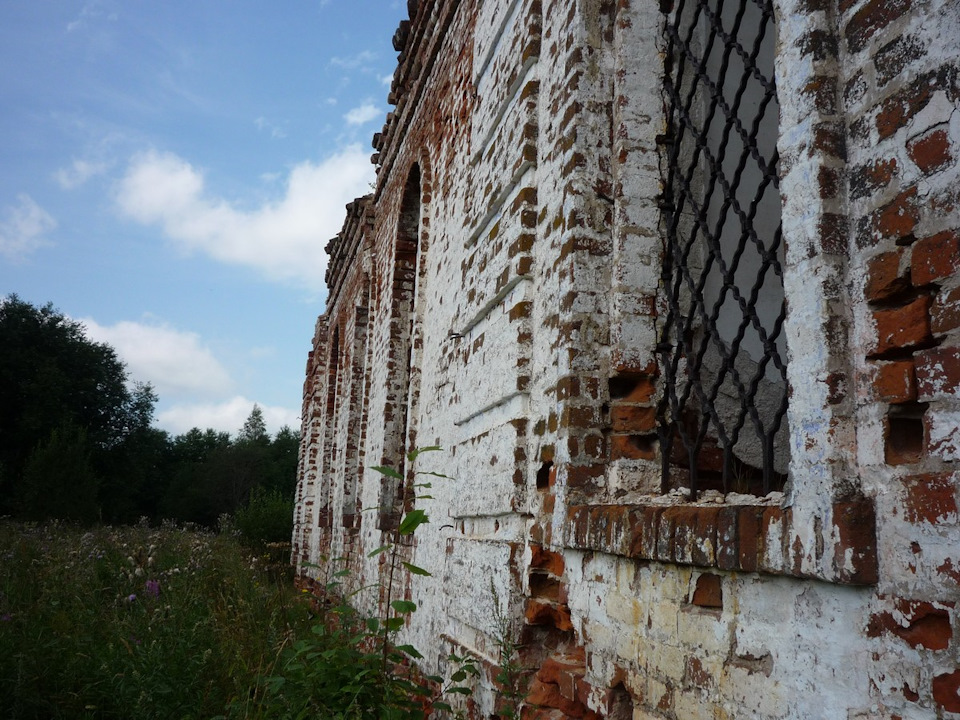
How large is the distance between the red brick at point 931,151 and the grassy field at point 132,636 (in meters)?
3.70

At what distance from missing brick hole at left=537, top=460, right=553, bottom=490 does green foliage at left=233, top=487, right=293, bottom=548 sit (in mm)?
16776

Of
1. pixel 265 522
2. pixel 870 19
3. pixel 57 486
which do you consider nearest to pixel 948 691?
pixel 870 19

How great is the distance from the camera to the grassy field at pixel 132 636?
421 cm

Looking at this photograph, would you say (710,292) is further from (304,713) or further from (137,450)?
(137,450)

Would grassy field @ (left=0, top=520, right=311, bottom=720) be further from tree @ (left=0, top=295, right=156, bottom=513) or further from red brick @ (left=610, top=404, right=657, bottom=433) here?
tree @ (left=0, top=295, right=156, bottom=513)

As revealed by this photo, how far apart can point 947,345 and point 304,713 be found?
9.77ft

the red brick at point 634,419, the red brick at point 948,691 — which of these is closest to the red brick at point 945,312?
the red brick at point 948,691

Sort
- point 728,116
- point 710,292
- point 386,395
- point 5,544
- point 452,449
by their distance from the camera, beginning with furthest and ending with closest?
point 5,544 < point 386,395 < point 452,449 < point 710,292 < point 728,116

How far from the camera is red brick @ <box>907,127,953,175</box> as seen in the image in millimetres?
1556

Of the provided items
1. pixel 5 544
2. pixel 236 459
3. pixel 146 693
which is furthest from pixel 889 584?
pixel 236 459

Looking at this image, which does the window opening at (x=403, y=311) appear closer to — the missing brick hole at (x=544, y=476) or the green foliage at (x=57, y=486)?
the missing brick hole at (x=544, y=476)

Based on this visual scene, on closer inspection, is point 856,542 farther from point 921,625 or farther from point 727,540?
point 727,540

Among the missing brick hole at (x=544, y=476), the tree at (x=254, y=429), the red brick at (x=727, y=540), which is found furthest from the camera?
the tree at (x=254, y=429)

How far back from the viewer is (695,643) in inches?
84.8
